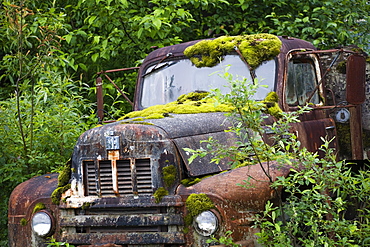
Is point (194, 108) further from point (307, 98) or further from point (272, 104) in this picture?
point (307, 98)

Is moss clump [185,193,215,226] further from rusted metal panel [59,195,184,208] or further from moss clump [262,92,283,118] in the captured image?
moss clump [262,92,283,118]

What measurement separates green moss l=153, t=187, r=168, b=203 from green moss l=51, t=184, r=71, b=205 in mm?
871

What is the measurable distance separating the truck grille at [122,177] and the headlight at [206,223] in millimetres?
478

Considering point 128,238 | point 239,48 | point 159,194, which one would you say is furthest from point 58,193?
point 239,48

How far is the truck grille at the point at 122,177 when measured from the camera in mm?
4808

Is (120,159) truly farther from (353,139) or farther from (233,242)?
(353,139)

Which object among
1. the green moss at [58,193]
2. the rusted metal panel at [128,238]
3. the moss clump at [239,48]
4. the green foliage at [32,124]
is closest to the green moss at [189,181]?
the rusted metal panel at [128,238]

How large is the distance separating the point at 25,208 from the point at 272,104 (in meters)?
2.50

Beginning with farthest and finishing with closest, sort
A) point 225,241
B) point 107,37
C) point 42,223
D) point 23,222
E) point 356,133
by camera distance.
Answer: point 107,37, point 356,133, point 23,222, point 42,223, point 225,241

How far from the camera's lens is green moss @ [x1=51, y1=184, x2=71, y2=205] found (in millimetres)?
5094

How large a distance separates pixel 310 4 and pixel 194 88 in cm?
557

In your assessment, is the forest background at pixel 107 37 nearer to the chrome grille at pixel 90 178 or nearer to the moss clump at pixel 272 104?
the chrome grille at pixel 90 178

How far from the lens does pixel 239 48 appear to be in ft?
21.1

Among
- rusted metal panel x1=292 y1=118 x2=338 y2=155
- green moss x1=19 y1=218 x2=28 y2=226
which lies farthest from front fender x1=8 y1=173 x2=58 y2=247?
rusted metal panel x1=292 y1=118 x2=338 y2=155
